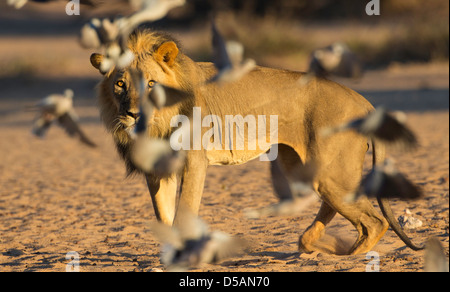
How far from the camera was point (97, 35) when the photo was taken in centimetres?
502

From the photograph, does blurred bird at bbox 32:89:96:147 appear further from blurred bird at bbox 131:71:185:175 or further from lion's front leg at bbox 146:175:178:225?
blurred bird at bbox 131:71:185:175

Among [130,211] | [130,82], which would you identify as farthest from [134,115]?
[130,211]

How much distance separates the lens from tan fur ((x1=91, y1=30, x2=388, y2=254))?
19.4ft

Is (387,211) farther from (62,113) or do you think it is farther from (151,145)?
(62,113)

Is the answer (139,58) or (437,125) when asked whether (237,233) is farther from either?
(437,125)

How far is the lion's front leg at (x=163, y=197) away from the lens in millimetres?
6021

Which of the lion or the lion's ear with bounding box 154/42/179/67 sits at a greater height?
the lion's ear with bounding box 154/42/179/67

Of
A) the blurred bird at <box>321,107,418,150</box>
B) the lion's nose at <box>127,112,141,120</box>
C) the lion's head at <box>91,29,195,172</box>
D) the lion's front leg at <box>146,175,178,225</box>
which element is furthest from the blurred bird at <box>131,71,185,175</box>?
the blurred bird at <box>321,107,418,150</box>

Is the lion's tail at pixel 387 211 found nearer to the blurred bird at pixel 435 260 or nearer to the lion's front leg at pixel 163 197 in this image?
the blurred bird at pixel 435 260

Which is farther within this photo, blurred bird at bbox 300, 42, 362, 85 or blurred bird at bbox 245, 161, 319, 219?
blurred bird at bbox 300, 42, 362, 85

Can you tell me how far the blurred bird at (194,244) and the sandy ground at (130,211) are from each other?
121 cm

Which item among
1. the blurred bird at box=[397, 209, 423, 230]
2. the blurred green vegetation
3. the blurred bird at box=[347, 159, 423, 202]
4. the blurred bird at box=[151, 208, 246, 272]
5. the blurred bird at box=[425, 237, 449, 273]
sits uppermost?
the blurred green vegetation

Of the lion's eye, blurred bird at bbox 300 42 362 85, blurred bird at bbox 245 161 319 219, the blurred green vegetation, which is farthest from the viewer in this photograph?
the blurred green vegetation

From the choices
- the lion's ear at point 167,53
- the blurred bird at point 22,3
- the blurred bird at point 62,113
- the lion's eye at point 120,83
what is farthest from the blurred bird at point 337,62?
the blurred bird at point 62,113
